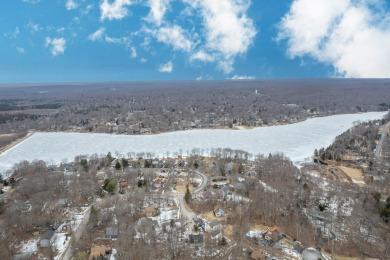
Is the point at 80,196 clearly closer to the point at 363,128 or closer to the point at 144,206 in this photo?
the point at 144,206

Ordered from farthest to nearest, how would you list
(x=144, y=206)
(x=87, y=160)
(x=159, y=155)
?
(x=159, y=155)
(x=87, y=160)
(x=144, y=206)

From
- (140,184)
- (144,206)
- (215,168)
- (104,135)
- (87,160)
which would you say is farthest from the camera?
(104,135)

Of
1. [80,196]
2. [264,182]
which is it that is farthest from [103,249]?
[264,182]

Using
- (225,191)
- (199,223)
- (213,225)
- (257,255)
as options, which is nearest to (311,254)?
(257,255)

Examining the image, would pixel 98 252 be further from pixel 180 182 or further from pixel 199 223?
pixel 180 182

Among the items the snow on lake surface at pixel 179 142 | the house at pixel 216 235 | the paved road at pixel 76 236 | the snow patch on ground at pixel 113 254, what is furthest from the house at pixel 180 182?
the snow patch on ground at pixel 113 254

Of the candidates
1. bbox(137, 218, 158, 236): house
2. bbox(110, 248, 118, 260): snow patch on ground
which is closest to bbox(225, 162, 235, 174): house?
bbox(137, 218, 158, 236): house
